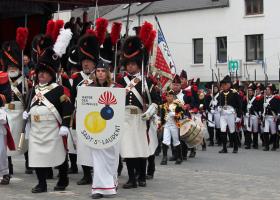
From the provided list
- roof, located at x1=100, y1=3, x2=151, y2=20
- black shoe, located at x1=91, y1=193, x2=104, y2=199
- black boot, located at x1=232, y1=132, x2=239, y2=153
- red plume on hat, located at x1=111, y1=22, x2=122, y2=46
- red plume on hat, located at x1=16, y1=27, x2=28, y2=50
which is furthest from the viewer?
roof, located at x1=100, y1=3, x2=151, y2=20

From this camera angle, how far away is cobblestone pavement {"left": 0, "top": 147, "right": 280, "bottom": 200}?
→ 30.8 ft

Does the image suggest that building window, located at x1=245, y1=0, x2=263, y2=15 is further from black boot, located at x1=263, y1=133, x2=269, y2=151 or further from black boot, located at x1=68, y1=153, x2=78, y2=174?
black boot, located at x1=68, y1=153, x2=78, y2=174

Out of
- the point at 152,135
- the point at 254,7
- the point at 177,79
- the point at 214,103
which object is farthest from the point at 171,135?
the point at 254,7

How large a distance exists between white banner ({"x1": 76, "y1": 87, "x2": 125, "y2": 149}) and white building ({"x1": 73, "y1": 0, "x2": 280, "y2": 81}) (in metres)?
33.7

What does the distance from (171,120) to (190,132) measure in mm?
528

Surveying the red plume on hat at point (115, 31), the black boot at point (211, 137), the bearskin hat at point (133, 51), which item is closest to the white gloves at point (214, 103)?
the black boot at point (211, 137)

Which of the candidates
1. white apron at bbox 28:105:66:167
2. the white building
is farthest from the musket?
the white building

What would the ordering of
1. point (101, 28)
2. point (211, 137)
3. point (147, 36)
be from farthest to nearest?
point (211, 137)
point (101, 28)
point (147, 36)

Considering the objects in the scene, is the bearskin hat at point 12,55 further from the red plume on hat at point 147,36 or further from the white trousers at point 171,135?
the white trousers at point 171,135

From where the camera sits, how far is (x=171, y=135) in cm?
1420

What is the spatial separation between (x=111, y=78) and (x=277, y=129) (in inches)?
412

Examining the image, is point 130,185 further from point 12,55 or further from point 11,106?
point 12,55

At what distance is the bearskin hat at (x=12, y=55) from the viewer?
10.7 metres

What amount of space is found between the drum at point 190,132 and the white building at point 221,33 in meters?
28.1
